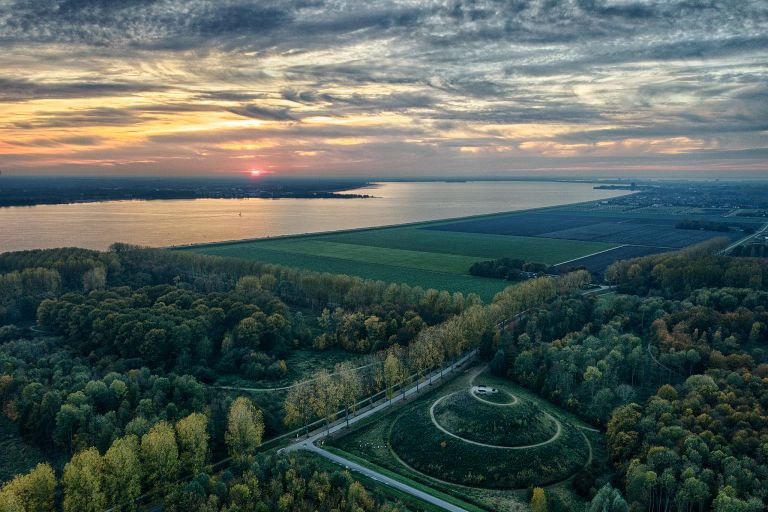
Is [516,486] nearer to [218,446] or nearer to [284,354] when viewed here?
[218,446]

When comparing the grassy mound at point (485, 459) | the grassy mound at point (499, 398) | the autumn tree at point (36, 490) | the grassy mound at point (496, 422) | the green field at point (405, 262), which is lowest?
the grassy mound at point (485, 459)

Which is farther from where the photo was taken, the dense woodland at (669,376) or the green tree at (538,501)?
the dense woodland at (669,376)

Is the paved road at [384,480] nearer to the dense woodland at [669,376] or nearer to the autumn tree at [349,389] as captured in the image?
the autumn tree at [349,389]

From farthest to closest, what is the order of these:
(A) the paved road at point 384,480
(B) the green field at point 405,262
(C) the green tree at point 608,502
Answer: (B) the green field at point 405,262
(A) the paved road at point 384,480
(C) the green tree at point 608,502

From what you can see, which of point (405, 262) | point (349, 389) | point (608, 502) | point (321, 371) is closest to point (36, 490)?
point (349, 389)

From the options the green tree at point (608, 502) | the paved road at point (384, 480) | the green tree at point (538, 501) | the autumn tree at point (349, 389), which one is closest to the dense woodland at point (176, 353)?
the autumn tree at point (349, 389)

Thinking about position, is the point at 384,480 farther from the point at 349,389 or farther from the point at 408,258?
the point at 408,258

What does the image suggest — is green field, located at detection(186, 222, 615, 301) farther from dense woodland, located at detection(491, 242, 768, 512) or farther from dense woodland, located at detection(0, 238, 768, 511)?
dense woodland, located at detection(491, 242, 768, 512)

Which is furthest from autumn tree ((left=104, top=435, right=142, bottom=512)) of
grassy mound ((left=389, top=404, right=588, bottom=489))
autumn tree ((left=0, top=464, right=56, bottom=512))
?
grassy mound ((left=389, top=404, right=588, bottom=489))
